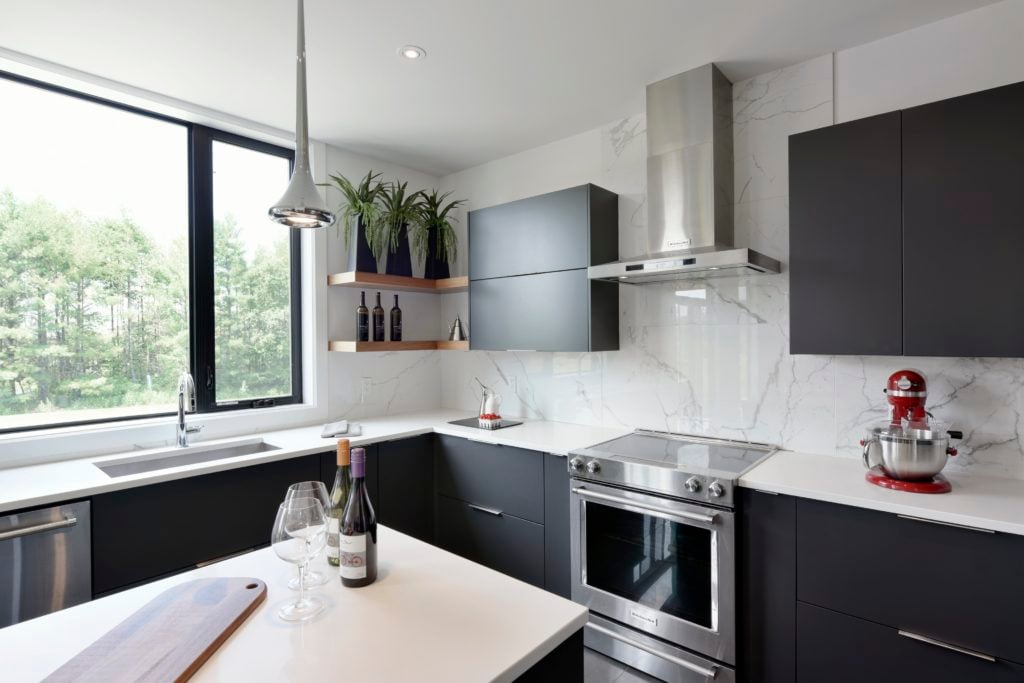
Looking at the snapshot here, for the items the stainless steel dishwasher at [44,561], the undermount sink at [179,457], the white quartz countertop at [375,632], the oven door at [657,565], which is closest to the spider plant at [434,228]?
the undermount sink at [179,457]

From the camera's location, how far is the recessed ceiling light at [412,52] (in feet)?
7.30

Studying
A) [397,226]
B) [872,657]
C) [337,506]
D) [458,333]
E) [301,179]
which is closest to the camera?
[337,506]

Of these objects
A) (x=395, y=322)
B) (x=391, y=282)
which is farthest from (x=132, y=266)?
(x=395, y=322)

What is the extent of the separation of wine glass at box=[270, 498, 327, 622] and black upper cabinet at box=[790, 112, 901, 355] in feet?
6.13

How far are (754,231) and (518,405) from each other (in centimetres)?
176

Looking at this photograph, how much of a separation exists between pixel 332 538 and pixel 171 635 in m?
0.36

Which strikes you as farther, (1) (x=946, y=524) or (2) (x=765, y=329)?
(2) (x=765, y=329)

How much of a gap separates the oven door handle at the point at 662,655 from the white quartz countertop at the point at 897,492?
2.51ft

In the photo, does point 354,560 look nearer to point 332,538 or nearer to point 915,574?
point 332,538

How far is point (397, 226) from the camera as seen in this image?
3.35 m

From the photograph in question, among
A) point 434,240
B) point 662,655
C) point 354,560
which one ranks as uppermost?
point 434,240

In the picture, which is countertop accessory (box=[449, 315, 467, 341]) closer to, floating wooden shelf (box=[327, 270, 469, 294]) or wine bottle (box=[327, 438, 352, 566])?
floating wooden shelf (box=[327, 270, 469, 294])

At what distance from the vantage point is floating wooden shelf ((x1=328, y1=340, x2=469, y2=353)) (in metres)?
3.21

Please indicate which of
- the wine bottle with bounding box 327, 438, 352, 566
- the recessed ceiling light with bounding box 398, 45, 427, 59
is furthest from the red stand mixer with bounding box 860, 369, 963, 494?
the recessed ceiling light with bounding box 398, 45, 427, 59
